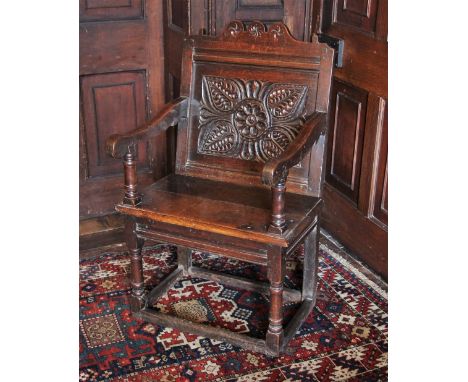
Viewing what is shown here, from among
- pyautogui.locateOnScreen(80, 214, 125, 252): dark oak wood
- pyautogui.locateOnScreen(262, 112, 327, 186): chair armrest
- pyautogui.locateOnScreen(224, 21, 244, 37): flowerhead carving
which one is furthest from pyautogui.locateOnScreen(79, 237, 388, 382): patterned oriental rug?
pyautogui.locateOnScreen(224, 21, 244, 37): flowerhead carving

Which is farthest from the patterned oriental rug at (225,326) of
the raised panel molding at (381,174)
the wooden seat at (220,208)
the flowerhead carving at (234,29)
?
the flowerhead carving at (234,29)

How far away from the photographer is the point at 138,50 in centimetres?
333

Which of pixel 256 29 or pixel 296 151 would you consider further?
pixel 256 29

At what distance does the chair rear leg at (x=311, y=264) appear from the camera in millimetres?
2596

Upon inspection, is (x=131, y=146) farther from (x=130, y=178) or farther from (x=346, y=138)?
(x=346, y=138)

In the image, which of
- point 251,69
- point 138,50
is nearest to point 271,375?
point 251,69

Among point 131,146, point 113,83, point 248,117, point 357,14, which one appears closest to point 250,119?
point 248,117

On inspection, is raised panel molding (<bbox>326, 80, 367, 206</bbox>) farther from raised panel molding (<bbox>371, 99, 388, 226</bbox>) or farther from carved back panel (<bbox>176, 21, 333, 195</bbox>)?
carved back panel (<bbox>176, 21, 333, 195</bbox>)

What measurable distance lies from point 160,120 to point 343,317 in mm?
1131

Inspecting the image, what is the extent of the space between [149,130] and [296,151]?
2.09 ft

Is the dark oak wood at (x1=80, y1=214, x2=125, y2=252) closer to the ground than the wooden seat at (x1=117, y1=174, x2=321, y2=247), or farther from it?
closer to the ground

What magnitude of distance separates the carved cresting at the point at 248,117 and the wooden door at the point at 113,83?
2.67 ft

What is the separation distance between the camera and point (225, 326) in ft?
8.62

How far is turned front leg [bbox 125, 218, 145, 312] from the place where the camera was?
8.14ft
